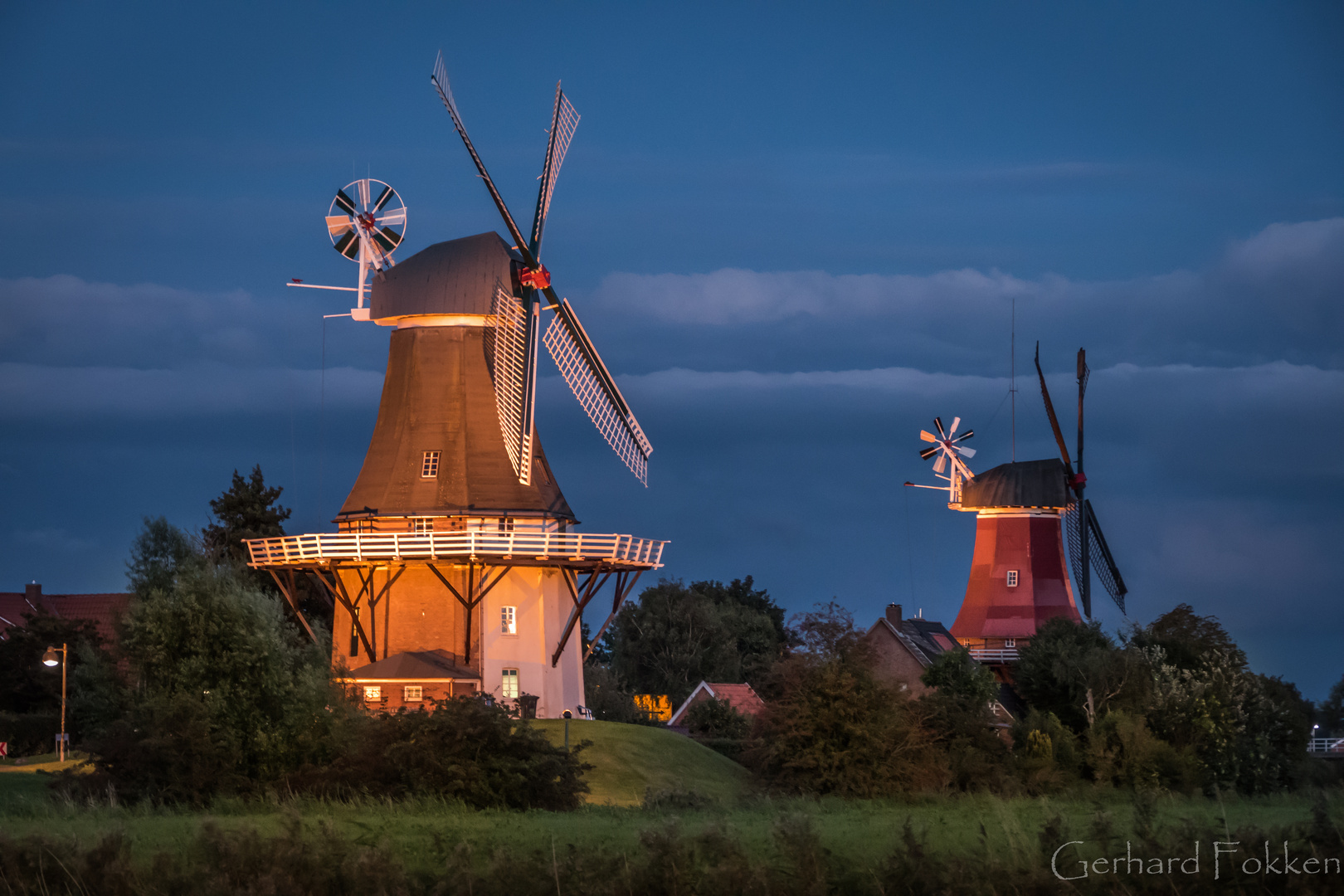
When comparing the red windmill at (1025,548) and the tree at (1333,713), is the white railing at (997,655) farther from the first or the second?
the tree at (1333,713)

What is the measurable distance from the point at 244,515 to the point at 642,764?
1895cm

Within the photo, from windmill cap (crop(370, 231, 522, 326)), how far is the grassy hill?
11081 millimetres

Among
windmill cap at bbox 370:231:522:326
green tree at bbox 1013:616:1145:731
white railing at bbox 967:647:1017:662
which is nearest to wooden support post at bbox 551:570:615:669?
windmill cap at bbox 370:231:522:326

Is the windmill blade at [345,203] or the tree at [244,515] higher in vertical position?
the windmill blade at [345,203]

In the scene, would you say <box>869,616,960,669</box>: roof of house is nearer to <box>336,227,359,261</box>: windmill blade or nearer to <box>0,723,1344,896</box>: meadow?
<box>336,227,359,261</box>: windmill blade

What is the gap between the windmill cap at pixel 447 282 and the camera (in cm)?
3841

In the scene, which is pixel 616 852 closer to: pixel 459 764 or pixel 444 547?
pixel 459 764

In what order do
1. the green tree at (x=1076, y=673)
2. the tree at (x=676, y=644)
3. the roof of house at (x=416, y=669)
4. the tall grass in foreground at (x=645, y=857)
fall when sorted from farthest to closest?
1. the tree at (x=676, y=644)
2. the green tree at (x=1076, y=673)
3. the roof of house at (x=416, y=669)
4. the tall grass in foreground at (x=645, y=857)

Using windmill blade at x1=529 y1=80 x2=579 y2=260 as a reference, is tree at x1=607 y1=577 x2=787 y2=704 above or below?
below

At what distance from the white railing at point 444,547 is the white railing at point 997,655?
74.2ft

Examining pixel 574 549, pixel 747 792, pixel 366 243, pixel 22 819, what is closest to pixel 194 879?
pixel 22 819

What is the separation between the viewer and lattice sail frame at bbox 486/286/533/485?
3797 cm

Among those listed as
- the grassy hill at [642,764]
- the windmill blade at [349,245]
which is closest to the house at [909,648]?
the grassy hill at [642,764]

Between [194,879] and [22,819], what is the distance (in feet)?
20.3
